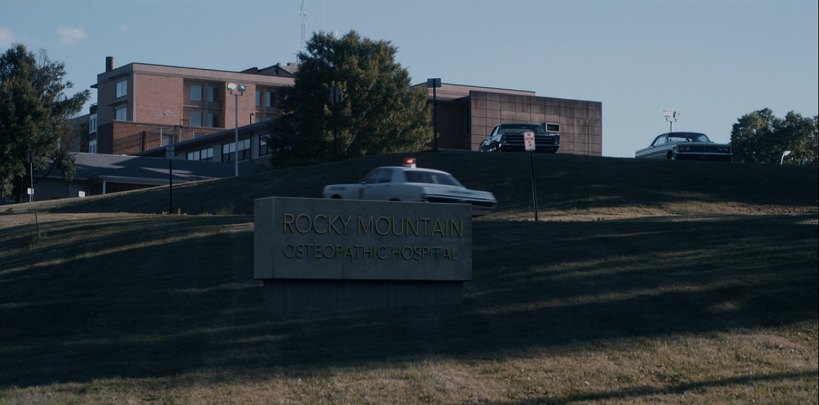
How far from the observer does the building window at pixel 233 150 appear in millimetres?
77750

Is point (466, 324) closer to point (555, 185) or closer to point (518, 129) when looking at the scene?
point (555, 185)

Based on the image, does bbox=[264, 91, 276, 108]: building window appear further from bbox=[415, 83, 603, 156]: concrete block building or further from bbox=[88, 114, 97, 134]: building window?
bbox=[415, 83, 603, 156]: concrete block building

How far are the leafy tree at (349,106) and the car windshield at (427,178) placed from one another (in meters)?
36.9

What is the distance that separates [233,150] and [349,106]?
55.8ft

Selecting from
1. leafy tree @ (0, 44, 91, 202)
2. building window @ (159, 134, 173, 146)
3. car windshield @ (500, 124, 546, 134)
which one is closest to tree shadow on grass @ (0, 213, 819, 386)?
car windshield @ (500, 124, 546, 134)

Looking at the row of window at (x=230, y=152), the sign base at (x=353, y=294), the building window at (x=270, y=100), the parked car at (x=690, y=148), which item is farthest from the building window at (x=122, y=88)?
the sign base at (x=353, y=294)

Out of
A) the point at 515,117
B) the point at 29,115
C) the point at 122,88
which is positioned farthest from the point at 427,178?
the point at 122,88

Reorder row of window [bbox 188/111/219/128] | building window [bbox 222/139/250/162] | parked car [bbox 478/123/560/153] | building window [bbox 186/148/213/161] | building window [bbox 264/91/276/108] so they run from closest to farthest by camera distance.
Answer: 1. parked car [bbox 478/123/560/153]
2. building window [bbox 222/139/250/162]
3. building window [bbox 186/148/213/161]
4. row of window [bbox 188/111/219/128]
5. building window [bbox 264/91/276/108]

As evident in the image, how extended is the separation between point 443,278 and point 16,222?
17.3 metres

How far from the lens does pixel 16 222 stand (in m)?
30.9

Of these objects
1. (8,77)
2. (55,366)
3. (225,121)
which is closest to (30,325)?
(55,366)

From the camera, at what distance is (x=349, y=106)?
64812 mm

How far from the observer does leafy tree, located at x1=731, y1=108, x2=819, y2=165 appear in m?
83.4

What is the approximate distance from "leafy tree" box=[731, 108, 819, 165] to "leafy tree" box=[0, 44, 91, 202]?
161 ft
